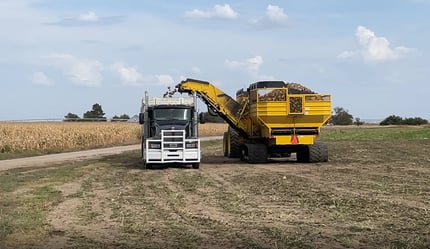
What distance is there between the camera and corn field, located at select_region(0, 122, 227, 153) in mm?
42125

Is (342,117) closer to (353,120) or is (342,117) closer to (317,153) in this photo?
(353,120)

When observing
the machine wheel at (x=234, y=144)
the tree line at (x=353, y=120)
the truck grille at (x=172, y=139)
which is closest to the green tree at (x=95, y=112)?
the tree line at (x=353, y=120)

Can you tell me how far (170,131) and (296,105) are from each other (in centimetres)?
547

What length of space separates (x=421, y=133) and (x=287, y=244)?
56039 millimetres

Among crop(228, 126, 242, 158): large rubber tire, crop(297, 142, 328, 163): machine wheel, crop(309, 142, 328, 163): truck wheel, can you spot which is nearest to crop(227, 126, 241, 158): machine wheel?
crop(228, 126, 242, 158): large rubber tire

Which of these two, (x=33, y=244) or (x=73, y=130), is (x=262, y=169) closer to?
(x=33, y=244)

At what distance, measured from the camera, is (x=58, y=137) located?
4650 centimetres

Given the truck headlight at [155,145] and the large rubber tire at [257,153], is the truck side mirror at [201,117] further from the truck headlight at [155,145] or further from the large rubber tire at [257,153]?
the large rubber tire at [257,153]

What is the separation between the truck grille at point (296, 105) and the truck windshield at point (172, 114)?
4.21 m

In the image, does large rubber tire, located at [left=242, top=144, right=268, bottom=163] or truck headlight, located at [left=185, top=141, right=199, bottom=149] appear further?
large rubber tire, located at [left=242, top=144, right=268, bottom=163]

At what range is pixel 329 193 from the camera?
15.9 m

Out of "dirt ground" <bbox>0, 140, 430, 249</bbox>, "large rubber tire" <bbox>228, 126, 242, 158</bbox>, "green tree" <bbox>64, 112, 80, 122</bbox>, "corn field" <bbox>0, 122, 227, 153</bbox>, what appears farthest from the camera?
"green tree" <bbox>64, 112, 80, 122</bbox>

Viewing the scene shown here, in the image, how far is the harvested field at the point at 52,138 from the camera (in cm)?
4138

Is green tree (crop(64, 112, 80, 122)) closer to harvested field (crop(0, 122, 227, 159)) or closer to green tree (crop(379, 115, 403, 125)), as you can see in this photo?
harvested field (crop(0, 122, 227, 159))
